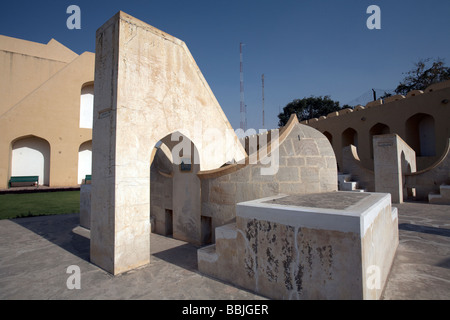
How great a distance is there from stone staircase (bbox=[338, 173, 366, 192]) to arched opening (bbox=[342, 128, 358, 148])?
901 centimetres

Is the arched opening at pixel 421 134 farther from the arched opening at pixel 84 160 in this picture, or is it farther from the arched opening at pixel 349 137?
the arched opening at pixel 84 160

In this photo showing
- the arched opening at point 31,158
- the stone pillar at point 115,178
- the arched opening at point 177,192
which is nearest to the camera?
the stone pillar at point 115,178

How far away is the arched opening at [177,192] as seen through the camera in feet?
19.4

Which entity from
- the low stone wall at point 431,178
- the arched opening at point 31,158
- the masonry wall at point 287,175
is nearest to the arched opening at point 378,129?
the low stone wall at point 431,178

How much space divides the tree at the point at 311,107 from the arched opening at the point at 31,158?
2676 cm

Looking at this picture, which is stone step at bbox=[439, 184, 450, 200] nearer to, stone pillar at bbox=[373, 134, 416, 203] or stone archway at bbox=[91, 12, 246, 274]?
stone pillar at bbox=[373, 134, 416, 203]

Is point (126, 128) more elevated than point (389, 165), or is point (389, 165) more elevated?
point (126, 128)

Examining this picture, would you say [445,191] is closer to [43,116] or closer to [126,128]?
[126,128]

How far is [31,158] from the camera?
18.0 m

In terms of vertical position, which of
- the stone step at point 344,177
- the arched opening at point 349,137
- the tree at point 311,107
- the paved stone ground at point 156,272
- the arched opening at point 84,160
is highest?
the tree at point 311,107

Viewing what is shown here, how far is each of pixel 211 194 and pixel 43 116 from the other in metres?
18.1

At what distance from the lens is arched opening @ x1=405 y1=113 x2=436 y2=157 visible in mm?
16578

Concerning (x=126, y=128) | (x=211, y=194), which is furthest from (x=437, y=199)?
(x=126, y=128)
